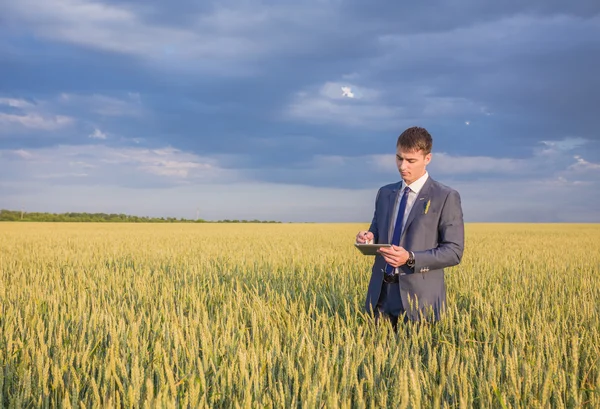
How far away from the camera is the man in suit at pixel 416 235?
3443 mm

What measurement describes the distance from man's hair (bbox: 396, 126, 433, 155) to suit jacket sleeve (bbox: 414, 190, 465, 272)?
1.44ft

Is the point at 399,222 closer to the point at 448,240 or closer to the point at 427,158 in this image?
the point at 448,240

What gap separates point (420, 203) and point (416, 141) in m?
0.48

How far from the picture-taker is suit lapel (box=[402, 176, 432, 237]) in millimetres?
3605

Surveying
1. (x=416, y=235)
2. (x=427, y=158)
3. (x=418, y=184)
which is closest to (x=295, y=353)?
(x=416, y=235)

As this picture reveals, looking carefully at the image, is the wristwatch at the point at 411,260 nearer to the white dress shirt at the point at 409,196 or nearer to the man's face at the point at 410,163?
the white dress shirt at the point at 409,196

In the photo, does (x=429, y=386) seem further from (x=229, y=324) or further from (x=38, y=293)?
(x=38, y=293)

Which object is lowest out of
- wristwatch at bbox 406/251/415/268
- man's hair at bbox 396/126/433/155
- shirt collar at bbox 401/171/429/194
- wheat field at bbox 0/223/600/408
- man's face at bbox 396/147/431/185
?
wheat field at bbox 0/223/600/408

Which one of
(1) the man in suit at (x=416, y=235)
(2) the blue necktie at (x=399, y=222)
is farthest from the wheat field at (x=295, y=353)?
(2) the blue necktie at (x=399, y=222)

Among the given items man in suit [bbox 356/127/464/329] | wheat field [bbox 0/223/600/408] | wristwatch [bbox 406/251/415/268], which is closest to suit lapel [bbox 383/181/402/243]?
man in suit [bbox 356/127/464/329]

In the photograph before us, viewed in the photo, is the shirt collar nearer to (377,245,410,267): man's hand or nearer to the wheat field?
(377,245,410,267): man's hand

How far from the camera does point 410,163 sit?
342 centimetres

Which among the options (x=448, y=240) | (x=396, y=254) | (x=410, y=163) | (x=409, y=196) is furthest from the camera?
(x=409, y=196)

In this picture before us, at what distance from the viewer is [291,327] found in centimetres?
386
